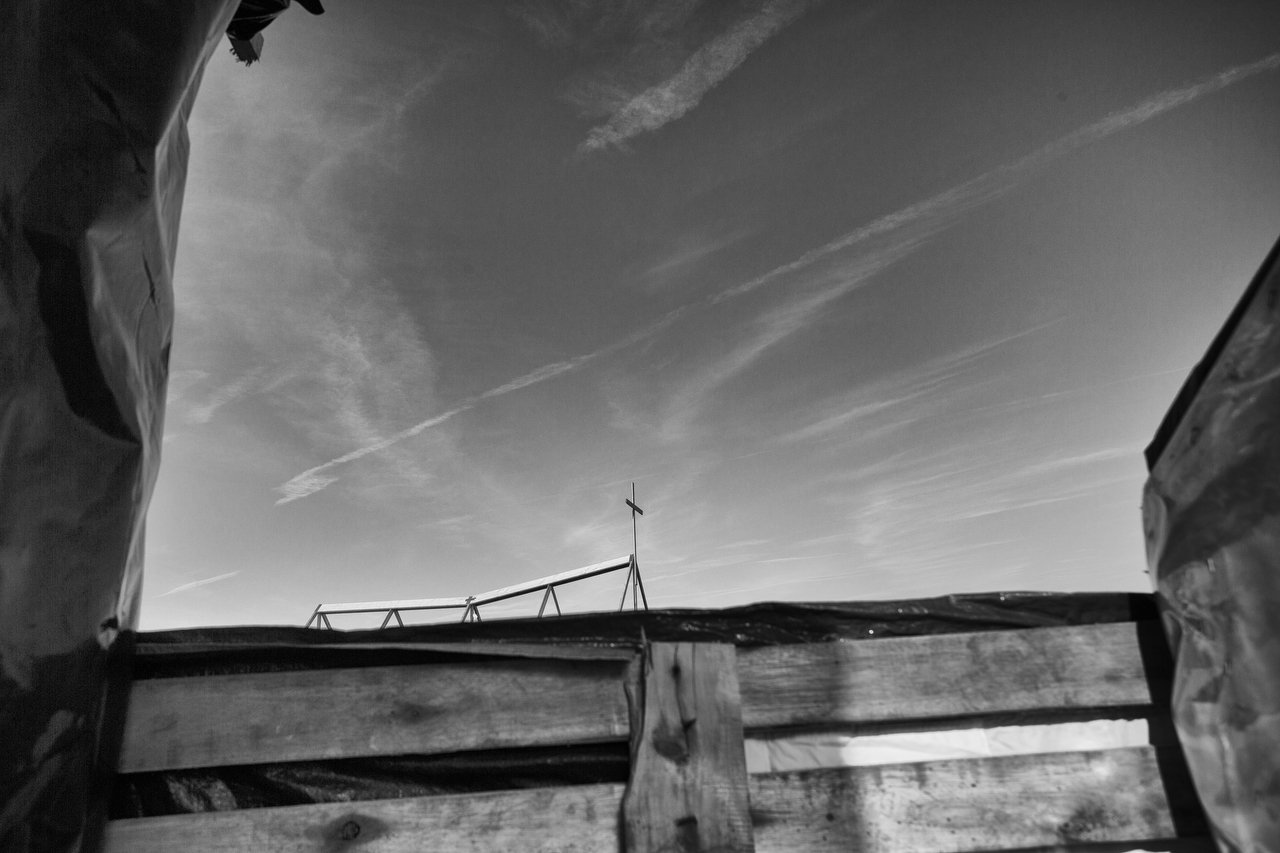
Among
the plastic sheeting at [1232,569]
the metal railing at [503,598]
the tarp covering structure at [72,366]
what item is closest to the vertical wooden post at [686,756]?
the plastic sheeting at [1232,569]

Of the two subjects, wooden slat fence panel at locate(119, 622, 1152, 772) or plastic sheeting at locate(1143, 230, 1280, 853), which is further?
wooden slat fence panel at locate(119, 622, 1152, 772)

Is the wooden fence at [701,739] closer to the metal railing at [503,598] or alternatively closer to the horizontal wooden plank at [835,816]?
the horizontal wooden plank at [835,816]

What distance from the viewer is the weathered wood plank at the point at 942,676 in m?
1.75

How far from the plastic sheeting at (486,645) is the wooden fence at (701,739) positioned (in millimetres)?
42

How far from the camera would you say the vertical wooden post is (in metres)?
1.62

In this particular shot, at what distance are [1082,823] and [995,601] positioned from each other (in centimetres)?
49

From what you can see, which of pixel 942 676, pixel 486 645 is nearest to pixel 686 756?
pixel 486 645

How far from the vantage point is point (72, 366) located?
4.64ft

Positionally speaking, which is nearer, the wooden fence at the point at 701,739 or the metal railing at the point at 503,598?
the wooden fence at the point at 701,739

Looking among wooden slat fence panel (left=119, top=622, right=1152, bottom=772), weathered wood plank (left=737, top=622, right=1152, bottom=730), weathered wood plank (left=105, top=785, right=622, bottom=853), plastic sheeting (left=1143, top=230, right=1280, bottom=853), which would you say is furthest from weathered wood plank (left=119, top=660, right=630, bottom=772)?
plastic sheeting (left=1143, top=230, right=1280, bottom=853)

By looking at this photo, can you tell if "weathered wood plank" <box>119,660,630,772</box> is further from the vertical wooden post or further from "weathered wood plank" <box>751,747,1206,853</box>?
"weathered wood plank" <box>751,747,1206,853</box>

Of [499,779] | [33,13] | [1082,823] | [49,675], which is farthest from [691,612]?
[33,13]

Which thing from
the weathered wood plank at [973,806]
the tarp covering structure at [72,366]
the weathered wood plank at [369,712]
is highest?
the tarp covering structure at [72,366]

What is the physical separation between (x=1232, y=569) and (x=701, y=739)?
1.15 metres
